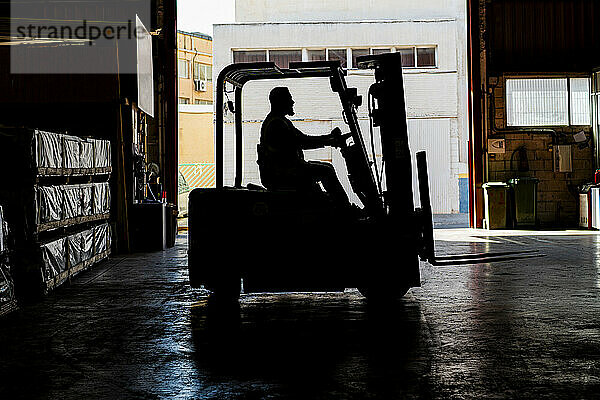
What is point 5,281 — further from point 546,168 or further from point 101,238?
point 546,168

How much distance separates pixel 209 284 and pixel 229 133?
72.9ft

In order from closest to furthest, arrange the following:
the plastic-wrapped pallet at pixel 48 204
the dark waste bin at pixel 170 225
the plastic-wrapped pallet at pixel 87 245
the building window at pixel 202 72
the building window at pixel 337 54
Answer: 1. the plastic-wrapped pallet at pixel 48 204
2. the plastic-wrapped pallet at pixel 87 245
3. the dark waste bin at pixel 170 225
4. the building window at pixel 337 54
5. the building window at pixel 202 72

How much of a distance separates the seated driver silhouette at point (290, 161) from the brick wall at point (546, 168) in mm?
13425

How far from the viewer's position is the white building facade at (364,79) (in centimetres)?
2864

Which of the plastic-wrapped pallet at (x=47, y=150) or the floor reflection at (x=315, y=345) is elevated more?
the plastic-wrapped pallet at (x=47, y=150)

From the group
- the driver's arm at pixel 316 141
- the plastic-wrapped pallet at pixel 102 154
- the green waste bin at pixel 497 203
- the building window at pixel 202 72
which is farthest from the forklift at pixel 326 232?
the building window at pixel 202 72

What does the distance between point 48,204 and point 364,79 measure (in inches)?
829

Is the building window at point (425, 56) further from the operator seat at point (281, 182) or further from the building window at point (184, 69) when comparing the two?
the operator seat at point (281, 182)

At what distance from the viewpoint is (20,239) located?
26.7 feet

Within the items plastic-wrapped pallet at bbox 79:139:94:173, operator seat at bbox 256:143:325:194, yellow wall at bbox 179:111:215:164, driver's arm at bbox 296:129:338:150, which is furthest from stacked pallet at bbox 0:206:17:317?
yellow wall at bbox 179:111:215:164

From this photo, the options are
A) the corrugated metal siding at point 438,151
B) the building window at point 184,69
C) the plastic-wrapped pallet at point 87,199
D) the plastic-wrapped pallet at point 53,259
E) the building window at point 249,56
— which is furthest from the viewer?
the building window at point 184,69

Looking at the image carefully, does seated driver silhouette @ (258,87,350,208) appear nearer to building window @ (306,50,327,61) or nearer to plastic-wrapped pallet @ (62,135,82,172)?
plastic-wrapped pallet @ (62,135,82,172)

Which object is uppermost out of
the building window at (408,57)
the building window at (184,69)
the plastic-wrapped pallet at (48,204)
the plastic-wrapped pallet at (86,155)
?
the building window at (184,69)

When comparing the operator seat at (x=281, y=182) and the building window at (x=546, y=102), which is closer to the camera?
the operator seat at (x=281, y=182)
